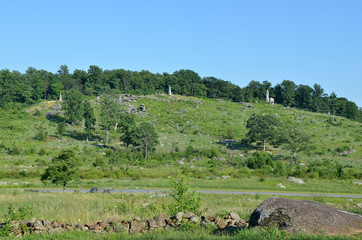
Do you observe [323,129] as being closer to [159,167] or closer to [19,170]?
[159,167]

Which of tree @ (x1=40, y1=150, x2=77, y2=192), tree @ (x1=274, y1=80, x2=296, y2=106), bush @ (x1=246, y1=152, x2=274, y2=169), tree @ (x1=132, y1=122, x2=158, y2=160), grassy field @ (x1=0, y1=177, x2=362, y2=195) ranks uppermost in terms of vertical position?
tree @ (x1=274, y1=80, x2=296, y2=106)

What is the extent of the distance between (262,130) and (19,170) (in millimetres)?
53039

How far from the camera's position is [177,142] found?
8088 cm

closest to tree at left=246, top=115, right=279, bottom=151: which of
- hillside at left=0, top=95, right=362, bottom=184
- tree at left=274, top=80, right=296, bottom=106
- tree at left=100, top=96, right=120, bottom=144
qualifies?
hillside at left=0, top=95, right=362, bottom=184

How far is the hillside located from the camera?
5484 cm

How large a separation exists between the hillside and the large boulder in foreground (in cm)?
3497

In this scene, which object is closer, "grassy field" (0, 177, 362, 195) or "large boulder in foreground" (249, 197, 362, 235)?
"large boulder in foreground" (249, 197, 362, 235)

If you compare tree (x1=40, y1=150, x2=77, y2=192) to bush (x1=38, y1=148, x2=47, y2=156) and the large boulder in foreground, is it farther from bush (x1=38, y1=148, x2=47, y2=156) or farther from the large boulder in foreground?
bush (x1=38, y1=148, x2=47, y2=156)

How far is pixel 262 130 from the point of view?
77.8 meters

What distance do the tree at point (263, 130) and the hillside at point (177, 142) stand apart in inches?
106

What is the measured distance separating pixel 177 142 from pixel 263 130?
21150mm

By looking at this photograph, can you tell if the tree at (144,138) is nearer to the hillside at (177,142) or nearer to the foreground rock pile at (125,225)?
the hillside at (177,142)

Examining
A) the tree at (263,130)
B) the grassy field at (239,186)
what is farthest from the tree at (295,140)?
the grassy field at (239,186)

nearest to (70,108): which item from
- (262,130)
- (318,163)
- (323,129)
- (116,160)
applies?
(116,160)
